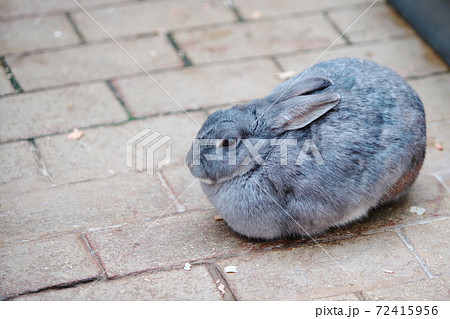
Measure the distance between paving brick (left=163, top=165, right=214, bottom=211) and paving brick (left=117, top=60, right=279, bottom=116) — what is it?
29.9 inches

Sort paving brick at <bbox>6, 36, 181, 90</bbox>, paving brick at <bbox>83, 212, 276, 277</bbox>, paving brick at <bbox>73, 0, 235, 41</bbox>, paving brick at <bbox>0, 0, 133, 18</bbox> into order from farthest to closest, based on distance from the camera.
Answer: paving brick at <bbox>0, 0, 133, 18</bbox>
paving brick at <bbox>73, 0, 235, 41</bbox>
paving brick at <bbox>6, 36, 181, 90</bbox>
paving brick at <bbox>83, 212, 276, 277</bbox>

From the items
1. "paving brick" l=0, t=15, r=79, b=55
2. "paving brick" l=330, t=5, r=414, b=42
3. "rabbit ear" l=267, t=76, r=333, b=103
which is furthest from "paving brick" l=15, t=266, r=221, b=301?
"paving brick" l=330, t=5, r=414, b=42

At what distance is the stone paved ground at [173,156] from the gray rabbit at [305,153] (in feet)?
0.81

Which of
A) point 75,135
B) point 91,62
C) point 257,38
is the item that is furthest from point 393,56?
point 75,135

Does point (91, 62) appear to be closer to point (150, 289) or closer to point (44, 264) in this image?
point (44, 264)

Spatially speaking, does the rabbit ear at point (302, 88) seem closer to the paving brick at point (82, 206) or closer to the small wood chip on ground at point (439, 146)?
the paving brick at point (82, 206)

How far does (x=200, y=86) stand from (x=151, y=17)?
4.10 ft

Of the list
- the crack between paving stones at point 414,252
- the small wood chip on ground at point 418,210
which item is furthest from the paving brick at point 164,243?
the small wood chip on ground at point 418,210

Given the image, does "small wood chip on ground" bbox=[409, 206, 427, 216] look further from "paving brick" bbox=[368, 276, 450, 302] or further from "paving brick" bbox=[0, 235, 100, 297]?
"paving brick" bbox=[0, 235, 100, 297]

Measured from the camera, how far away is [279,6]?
6.50 metres

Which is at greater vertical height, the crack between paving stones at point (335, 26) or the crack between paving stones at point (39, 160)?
the crack between paving stones at point (335, 26)

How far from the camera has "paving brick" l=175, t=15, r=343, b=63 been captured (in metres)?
5.86

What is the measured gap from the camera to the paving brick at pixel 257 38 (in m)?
5.86
